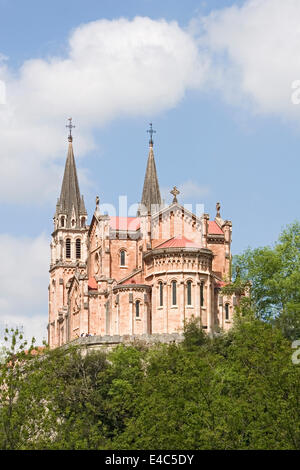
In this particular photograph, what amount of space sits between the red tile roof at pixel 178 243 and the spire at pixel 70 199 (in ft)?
105

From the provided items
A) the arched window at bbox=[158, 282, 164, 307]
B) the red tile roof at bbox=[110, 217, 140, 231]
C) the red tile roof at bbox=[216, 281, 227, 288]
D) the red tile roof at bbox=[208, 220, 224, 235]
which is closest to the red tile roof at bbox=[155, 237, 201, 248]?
the arched window at bbox=[158, 282, 164, 307]

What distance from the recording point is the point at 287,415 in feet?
145

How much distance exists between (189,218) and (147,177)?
2325 cm

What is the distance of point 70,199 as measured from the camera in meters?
119

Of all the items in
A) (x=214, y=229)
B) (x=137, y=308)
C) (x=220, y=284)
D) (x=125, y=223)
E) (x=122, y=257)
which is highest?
(x=125, y=223)

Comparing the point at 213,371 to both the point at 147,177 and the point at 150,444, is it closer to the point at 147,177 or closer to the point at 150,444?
the point at 150,444

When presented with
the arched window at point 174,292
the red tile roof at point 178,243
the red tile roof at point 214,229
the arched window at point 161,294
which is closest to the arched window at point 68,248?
the red tile roof at point 214,229

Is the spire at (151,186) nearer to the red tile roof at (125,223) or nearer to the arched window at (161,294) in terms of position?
the red tile roof at (125,223)

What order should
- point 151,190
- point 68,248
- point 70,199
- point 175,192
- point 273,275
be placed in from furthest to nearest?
point 70,199 < point 68,248 < point 151,190 < point 175,192 < point 273,275

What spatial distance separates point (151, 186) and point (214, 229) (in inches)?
733

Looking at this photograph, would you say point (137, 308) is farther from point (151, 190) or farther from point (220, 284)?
point (151, 190)

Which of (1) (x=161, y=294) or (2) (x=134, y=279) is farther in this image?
(2) (x=134, y=279)

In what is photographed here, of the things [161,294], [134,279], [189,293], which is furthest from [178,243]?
[134,279]
